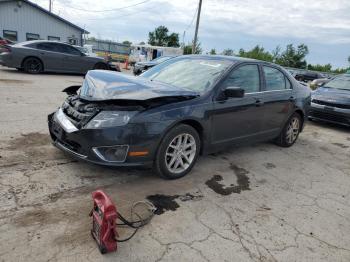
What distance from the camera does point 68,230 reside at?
108 inches

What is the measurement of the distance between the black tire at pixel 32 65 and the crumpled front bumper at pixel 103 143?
10.1m

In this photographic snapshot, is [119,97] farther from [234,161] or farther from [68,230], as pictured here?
[234,161]

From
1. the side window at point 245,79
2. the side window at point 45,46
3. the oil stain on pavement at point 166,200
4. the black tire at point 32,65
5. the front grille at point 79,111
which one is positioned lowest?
the oil stain on pavement at point 166,200

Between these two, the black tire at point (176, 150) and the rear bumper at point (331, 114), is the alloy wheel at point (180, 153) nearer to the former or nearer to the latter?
the black tire at point (176, 150)

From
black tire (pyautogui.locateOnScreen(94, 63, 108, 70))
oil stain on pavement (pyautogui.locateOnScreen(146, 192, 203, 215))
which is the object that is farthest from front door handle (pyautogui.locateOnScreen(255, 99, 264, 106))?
black tire (pyautogui.locateOnScreen(94, 63, 108, 70))

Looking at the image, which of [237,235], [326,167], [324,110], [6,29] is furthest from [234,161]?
[6,29]

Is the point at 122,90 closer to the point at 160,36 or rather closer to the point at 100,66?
the point at 100,66

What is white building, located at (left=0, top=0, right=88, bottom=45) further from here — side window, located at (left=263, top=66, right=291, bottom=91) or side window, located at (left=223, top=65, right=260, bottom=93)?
side window, located at (left=223, top=65, right=260, bottom=93)

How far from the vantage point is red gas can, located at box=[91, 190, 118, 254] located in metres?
2.38

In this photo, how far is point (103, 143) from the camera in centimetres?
338

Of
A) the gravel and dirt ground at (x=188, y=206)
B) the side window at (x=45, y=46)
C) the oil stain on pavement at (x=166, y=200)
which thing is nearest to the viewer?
the gravel and dirt ground at (x=188, y=206)

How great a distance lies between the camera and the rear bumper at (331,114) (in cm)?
785

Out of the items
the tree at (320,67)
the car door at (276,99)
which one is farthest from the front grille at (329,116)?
the tree at (320,67)

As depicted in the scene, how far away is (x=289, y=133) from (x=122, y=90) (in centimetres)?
364
